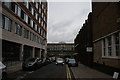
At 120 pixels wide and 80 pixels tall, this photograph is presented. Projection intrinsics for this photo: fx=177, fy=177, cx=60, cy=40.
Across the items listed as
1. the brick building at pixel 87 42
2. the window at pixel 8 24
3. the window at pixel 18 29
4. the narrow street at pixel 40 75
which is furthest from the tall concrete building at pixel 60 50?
the narrow street at pixel 40 75

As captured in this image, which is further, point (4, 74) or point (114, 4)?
point (114, 4)

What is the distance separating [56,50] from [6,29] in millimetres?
85448

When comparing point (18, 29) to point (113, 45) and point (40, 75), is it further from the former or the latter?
point (113, 45)

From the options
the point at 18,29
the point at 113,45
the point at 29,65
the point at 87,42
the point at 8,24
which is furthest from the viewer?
the point at 18,29

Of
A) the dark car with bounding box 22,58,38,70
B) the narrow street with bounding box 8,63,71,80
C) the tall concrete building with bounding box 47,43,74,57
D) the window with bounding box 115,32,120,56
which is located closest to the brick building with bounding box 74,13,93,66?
the dark car with bounding box 22,58,38,70

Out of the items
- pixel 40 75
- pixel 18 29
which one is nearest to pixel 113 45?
pixel 40 75

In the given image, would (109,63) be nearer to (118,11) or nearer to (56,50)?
(118,11)

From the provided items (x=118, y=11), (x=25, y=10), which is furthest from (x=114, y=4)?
(x=25, y=10)

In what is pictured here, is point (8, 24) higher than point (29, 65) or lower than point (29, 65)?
higher

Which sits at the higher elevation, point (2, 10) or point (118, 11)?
point (2, 10)

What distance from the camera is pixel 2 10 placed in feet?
80.4

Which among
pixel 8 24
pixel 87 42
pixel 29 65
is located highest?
pixel 8 24

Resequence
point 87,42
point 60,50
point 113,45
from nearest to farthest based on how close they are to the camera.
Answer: point 113,45
point 87,42
point 60,50

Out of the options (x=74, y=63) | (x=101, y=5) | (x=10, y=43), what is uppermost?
(x=101, y=5)
